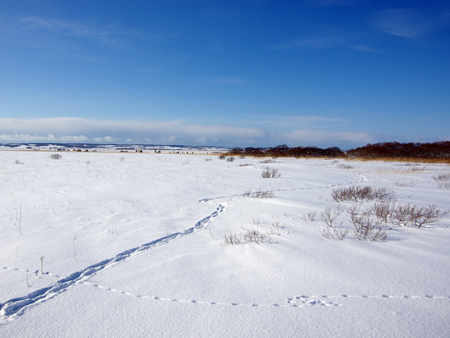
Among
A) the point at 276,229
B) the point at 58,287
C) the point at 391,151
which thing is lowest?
the point at 58,287

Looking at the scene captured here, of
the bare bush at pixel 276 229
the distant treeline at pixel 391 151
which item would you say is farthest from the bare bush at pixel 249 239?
the distant treeline at pixel 391 151

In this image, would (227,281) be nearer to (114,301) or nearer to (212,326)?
(212,326)

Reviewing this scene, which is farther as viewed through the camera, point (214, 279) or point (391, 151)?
point (391, 151)

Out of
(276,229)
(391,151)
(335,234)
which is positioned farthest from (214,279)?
(391,151)

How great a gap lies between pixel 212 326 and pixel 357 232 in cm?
294

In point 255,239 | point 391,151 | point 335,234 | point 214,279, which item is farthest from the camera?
point 391,151

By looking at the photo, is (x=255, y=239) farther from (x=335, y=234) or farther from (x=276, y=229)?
(x=335, y=234)

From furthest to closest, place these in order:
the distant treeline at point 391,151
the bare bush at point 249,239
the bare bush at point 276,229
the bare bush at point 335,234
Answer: the distant treeline at point 391,151
the bare bush at point 276,229
the bare bush at point 335,234
the bare bush at point 249,239

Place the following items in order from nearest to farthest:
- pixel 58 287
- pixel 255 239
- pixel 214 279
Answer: pixel 58 287 → pixel 214 279 → pixel 255 239

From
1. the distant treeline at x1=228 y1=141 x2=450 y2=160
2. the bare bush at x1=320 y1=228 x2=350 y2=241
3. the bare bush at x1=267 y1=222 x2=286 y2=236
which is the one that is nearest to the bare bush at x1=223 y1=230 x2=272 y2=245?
the bare bush at x1=267 y1=222 x2=286 y2=236

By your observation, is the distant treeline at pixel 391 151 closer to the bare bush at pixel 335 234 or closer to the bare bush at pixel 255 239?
the bare bush at pixel 335 234

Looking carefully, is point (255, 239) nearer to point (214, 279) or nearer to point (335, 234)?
point (214, 279)

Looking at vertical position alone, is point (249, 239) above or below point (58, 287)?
above

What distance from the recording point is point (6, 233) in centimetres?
459
